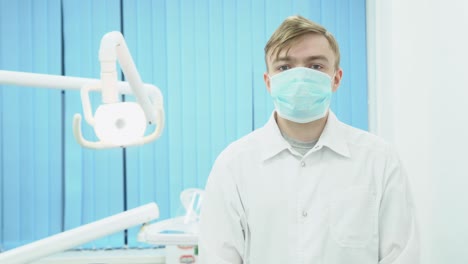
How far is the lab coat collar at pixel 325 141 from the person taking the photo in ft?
4.35

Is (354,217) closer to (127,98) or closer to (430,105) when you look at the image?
(430,105)

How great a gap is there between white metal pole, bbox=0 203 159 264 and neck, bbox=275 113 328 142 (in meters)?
0.50

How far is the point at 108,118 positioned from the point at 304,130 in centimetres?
69

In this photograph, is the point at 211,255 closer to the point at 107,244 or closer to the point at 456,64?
the point at 456,64

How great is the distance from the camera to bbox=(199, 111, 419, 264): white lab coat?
1.25 m

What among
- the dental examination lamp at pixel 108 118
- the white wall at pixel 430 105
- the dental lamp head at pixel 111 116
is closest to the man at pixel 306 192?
the dental examination lamp at pixel 108 118

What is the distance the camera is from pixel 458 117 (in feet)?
6.12

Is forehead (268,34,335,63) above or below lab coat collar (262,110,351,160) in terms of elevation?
above

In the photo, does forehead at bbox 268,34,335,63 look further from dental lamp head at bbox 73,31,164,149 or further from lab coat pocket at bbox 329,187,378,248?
dental lamp head at bbox 73,31,164,149

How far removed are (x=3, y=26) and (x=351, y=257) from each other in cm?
244

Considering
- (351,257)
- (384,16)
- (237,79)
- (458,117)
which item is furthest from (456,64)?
(237,79)

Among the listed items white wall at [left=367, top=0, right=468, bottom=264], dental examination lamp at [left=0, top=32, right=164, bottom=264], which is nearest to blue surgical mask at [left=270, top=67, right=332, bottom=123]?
dental examination lamp at [left=0, top=32, right=164, bottom=264]

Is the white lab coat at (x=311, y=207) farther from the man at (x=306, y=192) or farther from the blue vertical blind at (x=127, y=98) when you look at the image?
the blue vertical blind at (x=127, y=98)

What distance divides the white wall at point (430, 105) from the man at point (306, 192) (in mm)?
750
